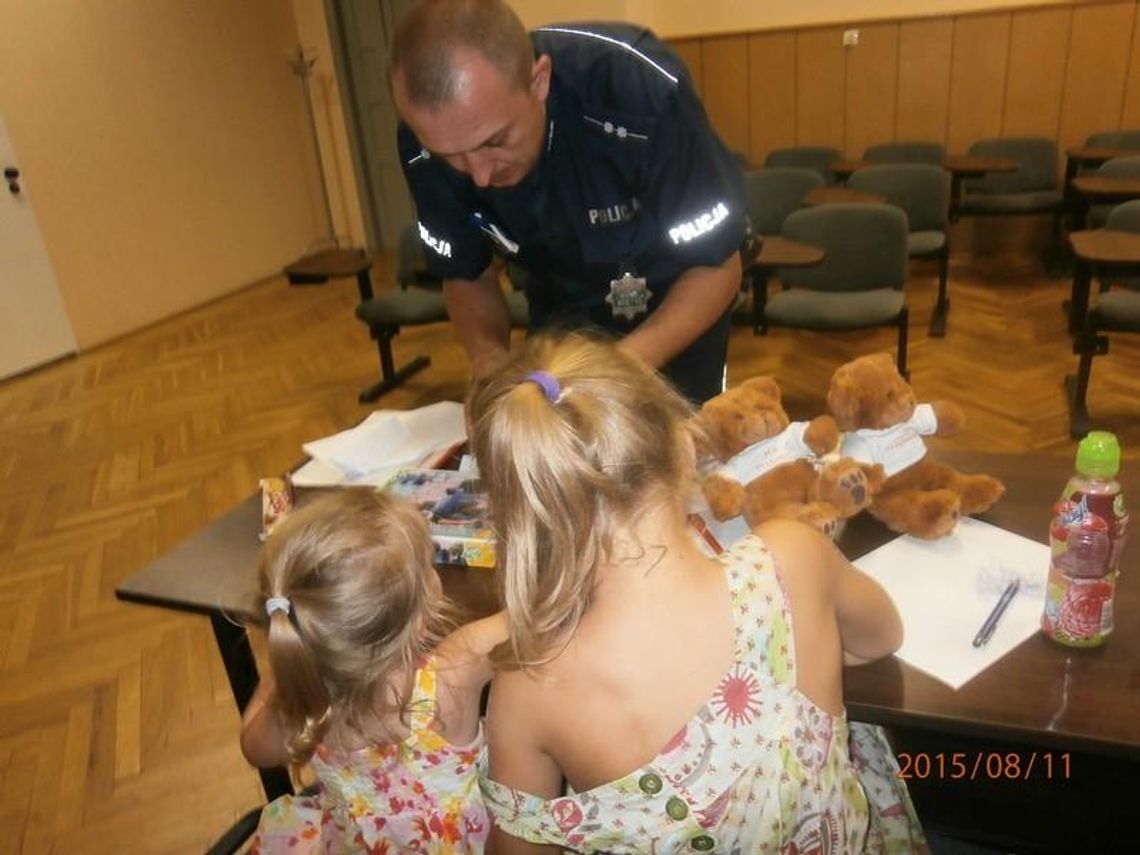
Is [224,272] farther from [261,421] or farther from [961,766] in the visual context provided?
[961,766]

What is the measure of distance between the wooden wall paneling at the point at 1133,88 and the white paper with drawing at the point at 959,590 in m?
5.17

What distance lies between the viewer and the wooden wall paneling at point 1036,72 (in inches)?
209

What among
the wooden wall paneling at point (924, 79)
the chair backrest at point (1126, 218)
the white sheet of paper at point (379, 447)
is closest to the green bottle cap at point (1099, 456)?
the white sheet of paper at point (379, 447)

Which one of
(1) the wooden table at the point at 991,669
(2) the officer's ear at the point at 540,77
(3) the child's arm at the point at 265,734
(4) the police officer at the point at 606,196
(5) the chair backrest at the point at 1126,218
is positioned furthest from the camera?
(5) the chair backrest at the point at 1126,218

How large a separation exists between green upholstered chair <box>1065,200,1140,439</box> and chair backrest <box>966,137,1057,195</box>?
1.96 m

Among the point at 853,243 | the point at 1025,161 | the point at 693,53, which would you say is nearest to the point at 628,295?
the point at 853,243

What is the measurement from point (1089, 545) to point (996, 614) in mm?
152

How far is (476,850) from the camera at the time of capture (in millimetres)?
1191

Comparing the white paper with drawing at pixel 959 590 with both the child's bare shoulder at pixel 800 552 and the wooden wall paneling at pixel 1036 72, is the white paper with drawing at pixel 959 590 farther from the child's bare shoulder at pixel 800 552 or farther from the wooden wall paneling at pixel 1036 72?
the wooden wall paneling at pixel 1036 72

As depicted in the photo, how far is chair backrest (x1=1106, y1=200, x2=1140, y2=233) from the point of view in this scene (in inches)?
136

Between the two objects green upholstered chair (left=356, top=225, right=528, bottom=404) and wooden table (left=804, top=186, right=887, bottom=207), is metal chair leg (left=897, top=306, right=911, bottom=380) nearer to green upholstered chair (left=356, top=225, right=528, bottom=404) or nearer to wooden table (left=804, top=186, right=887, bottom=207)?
wooden table (left=804, top=186, right=887, bottom=207)

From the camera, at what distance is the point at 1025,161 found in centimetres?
538

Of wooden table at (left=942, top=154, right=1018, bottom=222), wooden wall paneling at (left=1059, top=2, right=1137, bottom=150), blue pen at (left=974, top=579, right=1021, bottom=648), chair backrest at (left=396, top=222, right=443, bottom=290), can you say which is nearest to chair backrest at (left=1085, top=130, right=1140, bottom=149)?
wooden wall paneling at (left=1059, top=2, right=1137, bottom=150)
